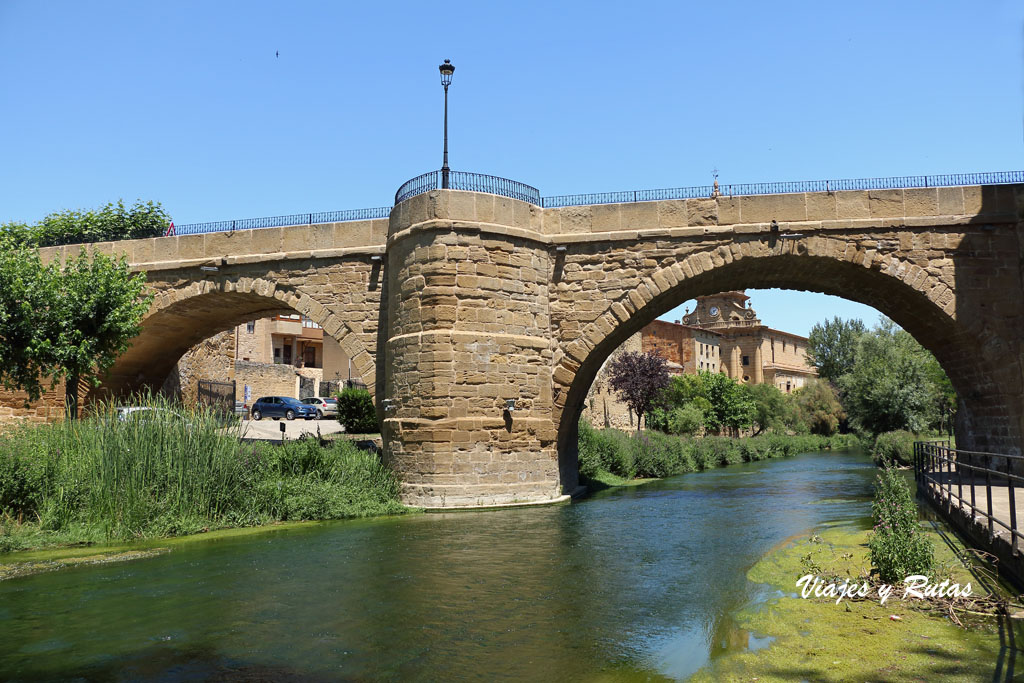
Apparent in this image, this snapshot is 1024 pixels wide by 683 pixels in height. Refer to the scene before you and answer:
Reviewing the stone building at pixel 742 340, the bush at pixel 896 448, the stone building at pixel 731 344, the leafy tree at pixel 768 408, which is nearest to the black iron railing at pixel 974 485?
the bush at pixel 896 448

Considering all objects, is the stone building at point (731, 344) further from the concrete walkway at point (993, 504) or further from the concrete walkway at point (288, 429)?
the concrete walkway at point (993, 504)

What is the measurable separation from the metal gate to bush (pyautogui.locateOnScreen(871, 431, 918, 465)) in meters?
21.9

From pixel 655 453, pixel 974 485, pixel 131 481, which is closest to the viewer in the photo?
pixel 974 485

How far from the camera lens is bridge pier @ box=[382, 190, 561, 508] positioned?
14.5 metres

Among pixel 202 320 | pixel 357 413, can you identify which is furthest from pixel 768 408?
pixel 202 320

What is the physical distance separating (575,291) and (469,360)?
289 cm

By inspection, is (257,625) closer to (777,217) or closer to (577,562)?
(577,562)

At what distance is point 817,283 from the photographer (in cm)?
1728

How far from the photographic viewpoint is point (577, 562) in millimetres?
9359

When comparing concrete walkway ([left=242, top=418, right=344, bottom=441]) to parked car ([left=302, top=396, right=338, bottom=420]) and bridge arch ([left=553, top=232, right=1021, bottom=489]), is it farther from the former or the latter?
bridge arch ([left=553, top=232, right=1021, bottom=489])

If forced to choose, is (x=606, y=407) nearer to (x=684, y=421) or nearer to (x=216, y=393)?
(x=684, y=421)

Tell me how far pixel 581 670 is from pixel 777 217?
39.0 ft

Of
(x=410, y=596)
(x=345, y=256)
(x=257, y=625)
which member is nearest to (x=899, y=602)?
(x=410, y=596)

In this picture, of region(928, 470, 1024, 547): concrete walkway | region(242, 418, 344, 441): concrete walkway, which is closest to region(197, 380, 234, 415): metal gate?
region(242, 418, 344, 441): concrete walkway
